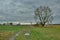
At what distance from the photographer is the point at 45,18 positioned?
323 feet

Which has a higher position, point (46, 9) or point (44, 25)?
point (46, 9)

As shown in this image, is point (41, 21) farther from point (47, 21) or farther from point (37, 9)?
point (37, 9)

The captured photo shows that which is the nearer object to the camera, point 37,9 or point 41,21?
point 41,21

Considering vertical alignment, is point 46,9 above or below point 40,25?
above

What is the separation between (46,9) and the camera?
102m

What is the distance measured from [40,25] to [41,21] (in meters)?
4.20

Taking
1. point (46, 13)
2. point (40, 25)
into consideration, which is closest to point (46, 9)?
point (46, 13)

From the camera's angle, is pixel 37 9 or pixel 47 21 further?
pixel 37 9

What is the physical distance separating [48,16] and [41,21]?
516cm

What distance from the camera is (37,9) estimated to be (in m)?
105

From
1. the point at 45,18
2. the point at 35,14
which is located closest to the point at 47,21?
the point at 45,18

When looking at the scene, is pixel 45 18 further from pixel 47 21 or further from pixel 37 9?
pixel 37 9

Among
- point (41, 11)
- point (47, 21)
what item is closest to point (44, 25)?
point (47, 21)

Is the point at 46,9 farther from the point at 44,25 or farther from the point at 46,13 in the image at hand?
the point at 44,25
